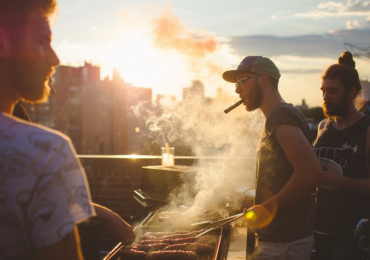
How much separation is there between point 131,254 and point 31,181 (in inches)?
67.9

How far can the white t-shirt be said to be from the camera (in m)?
0.80

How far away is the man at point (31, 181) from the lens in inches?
31.7

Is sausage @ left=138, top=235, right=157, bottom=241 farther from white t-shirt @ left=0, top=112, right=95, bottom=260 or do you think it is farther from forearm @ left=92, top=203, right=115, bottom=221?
white t-shirt @ left=0, top=112, right=95, bottom=260

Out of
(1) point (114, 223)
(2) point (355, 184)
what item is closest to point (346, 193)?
(2) point (355, 184)

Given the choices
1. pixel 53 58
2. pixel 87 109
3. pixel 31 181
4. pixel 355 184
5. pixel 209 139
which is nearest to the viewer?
pixel 31 181

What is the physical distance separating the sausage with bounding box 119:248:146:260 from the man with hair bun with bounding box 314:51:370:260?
163cm

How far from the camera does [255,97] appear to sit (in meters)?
2.30

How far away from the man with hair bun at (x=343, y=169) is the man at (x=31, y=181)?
Result: 229 cm

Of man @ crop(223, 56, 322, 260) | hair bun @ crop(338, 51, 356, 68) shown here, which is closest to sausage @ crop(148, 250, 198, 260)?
man @ crop(223, 56, 322, 260)

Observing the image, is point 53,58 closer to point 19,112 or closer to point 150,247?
point 19,112

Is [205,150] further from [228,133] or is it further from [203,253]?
[203,253]

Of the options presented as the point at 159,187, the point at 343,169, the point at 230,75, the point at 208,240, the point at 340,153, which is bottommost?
the point at 208,240

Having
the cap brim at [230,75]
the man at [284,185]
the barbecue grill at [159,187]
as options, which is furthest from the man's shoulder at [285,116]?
the barbecue grill at [159,187]

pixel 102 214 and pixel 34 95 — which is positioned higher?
pixel 34 95
